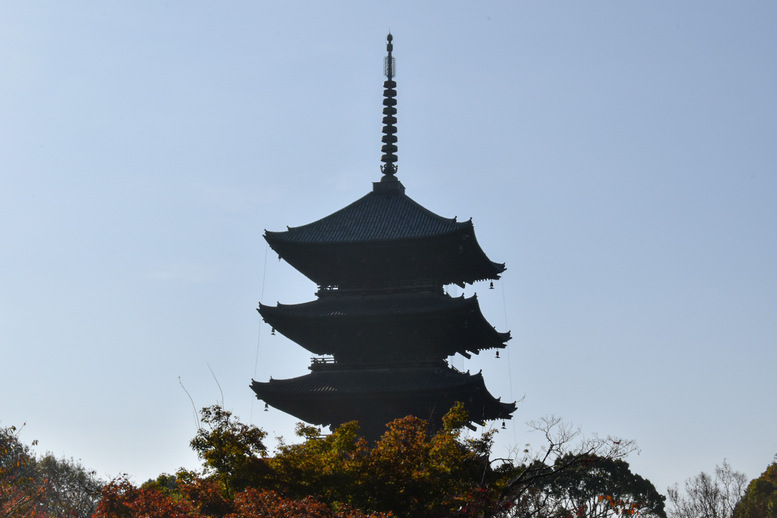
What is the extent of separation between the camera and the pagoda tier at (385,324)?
36.7 m

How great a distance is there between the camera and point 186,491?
25016 millimetres

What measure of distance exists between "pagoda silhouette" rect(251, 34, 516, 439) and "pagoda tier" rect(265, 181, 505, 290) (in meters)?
0.04

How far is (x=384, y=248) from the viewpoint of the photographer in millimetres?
37969

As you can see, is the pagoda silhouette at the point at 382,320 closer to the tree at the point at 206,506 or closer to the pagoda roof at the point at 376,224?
the pagoda roof at the point at 376,224

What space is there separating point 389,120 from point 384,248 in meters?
9.19

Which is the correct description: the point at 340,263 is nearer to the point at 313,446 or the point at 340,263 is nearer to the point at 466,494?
the point at 313,446

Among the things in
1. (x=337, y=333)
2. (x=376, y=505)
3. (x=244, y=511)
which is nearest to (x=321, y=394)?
(x=337, y=333)

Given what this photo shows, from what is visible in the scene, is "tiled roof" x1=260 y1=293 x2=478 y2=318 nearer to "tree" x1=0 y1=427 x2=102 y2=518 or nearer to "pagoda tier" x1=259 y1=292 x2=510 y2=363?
"pagoda tier" x1=259 y1=292 x2=510 y2=363

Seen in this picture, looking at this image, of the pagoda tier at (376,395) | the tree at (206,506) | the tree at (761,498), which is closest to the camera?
the tree at (206,506)

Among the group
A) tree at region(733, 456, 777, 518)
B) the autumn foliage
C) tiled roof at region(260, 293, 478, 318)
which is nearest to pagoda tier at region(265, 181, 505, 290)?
tiled roof at region(260, 293, 478, 318)

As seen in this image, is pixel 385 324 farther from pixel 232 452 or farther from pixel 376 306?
pixel 232 452

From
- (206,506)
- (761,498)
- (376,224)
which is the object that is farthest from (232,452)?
(761,498)

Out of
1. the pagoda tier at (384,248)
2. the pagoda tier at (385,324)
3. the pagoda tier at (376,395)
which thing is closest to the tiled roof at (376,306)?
the pagoda tier at (385,324)

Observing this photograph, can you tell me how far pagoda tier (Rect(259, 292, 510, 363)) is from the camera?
3668cm
